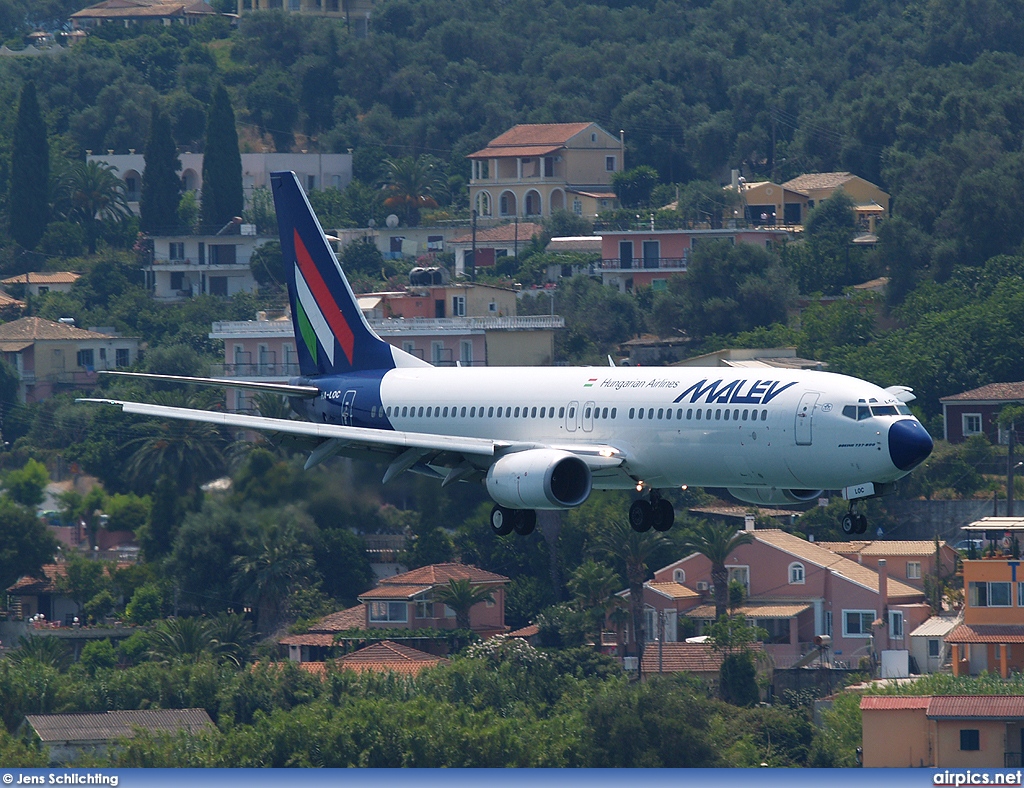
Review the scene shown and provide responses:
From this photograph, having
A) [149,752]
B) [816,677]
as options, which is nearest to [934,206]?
[816,677]

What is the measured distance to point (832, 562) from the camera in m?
142

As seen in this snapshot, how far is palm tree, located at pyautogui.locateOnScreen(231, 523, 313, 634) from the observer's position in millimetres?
128125

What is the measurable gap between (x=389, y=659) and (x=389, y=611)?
5.07m

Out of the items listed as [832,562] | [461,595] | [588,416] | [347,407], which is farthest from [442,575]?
[588,416]

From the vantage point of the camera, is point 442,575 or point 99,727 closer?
point 99,727

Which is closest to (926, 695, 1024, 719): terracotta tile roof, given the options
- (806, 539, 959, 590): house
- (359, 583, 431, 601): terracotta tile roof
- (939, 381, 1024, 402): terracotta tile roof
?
(806, 539, 959, 590): house

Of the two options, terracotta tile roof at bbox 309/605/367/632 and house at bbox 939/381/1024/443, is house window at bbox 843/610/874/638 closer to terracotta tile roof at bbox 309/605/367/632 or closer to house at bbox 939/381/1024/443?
house at bbox 939/381/1024/443

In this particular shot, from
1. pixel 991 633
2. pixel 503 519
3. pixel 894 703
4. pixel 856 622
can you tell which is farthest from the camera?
pixel 856 622

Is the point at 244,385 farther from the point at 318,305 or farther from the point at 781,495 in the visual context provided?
the point at 781,495

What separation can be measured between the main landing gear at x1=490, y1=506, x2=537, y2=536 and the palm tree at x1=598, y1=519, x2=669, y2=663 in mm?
85612

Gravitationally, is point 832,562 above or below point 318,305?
below

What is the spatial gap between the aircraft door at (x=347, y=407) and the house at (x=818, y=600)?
76239 millimetres

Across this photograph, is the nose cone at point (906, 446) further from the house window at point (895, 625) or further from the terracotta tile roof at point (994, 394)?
the terracotta tile roof at point (994, 394)

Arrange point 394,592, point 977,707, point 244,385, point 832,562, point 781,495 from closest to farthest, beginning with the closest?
point 781,495
point 244,385
point 977,707
point 832,562
point 394,592
